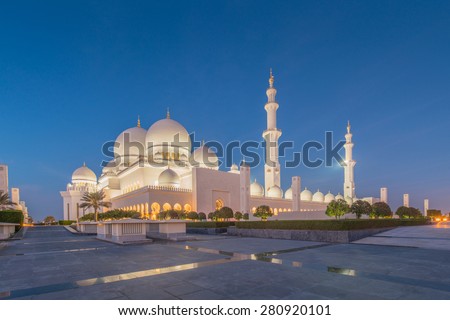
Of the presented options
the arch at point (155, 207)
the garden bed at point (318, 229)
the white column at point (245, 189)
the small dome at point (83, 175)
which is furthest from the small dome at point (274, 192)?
the small dome at point (83, 175)

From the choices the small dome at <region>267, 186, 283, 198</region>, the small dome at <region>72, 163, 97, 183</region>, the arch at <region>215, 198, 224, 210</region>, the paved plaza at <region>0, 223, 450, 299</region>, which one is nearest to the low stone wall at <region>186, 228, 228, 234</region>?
the arch at <region>215, 198, 224, 210</region>

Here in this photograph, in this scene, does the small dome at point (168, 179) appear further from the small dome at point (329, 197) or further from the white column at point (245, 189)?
the small dome at point (329, 197)

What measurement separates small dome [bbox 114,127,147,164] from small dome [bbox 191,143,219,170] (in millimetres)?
8092

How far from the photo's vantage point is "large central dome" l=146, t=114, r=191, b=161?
3720cm

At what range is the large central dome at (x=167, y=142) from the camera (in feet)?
122

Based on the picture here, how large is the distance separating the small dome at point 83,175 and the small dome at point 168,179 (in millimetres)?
25798

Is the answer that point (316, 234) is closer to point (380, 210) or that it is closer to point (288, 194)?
point (380, 210)

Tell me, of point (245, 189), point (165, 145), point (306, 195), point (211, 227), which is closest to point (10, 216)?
point (165, 145)

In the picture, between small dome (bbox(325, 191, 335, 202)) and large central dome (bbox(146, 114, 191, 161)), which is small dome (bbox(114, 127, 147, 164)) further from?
small dome (bbox(325, 191, 335, 202))

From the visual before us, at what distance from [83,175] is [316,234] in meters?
48.6

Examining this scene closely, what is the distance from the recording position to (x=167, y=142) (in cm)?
3756
